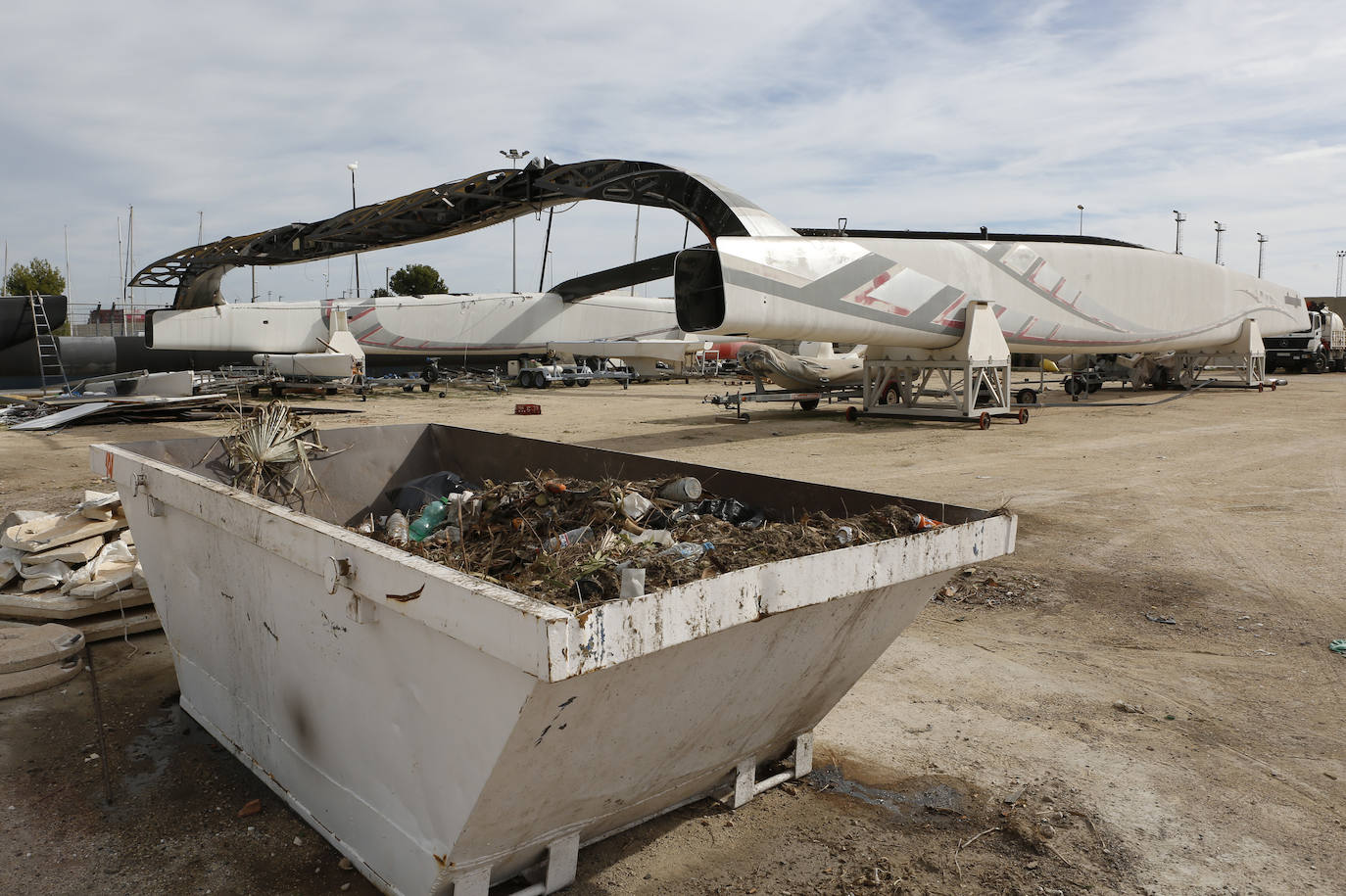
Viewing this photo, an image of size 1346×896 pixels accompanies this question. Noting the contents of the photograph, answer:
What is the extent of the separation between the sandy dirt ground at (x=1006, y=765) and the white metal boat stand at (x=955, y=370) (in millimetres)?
7544

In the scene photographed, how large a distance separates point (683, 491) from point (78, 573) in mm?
3904

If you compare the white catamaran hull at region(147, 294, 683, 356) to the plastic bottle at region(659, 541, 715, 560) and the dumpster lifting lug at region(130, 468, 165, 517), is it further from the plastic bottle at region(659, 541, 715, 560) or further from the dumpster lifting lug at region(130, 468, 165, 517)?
the plastic bottle at region(659, 541, 715, 560)

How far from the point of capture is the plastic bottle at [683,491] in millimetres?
3402

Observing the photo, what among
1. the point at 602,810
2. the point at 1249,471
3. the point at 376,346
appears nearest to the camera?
the point at 602,810

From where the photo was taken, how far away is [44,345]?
2214 cm

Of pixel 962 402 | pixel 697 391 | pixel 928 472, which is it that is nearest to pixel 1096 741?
pixel 928 472

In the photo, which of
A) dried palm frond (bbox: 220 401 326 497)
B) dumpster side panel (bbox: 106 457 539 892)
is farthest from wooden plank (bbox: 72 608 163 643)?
dumpster side panel (bbox: 106 457 539 892)

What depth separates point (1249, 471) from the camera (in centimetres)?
987

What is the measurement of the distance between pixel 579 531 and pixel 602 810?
2.70 ft

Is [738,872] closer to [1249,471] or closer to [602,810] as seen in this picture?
[602,810]

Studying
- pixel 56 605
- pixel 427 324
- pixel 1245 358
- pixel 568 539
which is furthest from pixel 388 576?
pixel 427 324

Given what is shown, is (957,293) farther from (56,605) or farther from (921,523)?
(56,605)

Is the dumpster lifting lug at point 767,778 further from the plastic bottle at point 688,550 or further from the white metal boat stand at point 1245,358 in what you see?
the white metal boat stand at point 1245,358

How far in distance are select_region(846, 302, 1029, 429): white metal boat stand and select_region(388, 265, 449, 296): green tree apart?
41996 mm
